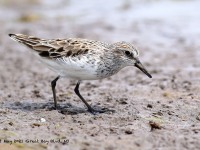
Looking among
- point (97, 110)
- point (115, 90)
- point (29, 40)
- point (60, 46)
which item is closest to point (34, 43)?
point (29, 40)

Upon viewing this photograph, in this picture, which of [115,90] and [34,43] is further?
[115,90]

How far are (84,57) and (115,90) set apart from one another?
2202mm

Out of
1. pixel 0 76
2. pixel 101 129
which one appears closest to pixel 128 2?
pixel 0 76

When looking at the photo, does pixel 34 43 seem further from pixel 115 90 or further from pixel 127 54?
pixel 115 90

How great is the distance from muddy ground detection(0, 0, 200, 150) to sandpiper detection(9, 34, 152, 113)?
0.63 m

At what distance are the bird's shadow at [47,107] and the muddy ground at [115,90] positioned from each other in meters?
0.02

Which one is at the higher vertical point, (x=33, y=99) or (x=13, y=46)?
(x=13, y=46)

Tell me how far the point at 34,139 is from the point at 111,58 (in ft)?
6.64

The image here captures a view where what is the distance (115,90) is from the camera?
31.8 ft

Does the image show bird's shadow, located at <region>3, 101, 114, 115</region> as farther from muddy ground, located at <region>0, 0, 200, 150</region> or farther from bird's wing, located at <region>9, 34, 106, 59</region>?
bird's wing, located at <region>9, 34, 106, 59</region>

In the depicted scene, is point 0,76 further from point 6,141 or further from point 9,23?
point 9,23

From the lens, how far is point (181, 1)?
1781 cm

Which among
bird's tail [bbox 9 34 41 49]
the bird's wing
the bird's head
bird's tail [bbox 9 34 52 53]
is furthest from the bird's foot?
bird's tail [bbox 9 34 41 49]

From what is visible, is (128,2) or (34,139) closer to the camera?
(34,139)
